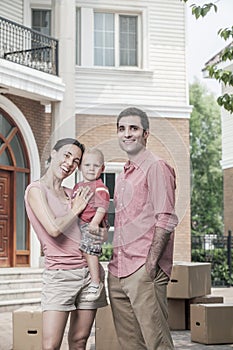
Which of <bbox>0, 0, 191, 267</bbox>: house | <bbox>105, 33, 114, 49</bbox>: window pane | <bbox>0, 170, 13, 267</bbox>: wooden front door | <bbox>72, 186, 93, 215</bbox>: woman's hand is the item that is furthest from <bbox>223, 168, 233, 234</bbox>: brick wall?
<bbox>72, 186, 93, 215</bbox>: woman's hand

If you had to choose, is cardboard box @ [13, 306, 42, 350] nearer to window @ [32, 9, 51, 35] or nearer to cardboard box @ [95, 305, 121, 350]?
cardboard box @ [95, 305, 121, 350]

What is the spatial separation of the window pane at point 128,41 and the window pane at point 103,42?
10.1 inches

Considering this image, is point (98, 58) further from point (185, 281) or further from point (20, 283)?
point (185, 281)

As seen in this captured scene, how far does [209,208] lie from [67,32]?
32.1 metres

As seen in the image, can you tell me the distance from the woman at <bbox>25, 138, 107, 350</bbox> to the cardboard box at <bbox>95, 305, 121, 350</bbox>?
2.52 metres

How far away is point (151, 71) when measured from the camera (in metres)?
19.1

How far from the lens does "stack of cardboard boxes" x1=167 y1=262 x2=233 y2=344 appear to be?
29.9 ft

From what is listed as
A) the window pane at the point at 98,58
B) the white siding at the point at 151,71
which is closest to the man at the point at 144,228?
the white siding at the point at 151,71

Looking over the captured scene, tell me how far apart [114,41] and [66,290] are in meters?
15.2

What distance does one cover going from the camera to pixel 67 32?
17.0m

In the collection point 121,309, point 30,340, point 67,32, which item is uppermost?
point 67,32

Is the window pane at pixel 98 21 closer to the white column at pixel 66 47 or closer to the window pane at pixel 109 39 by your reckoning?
the window pane at pixel 109 39

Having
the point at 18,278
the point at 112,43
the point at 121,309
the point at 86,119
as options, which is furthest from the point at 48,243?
the point at 112,43

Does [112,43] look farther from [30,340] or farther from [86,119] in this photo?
[86,119]
